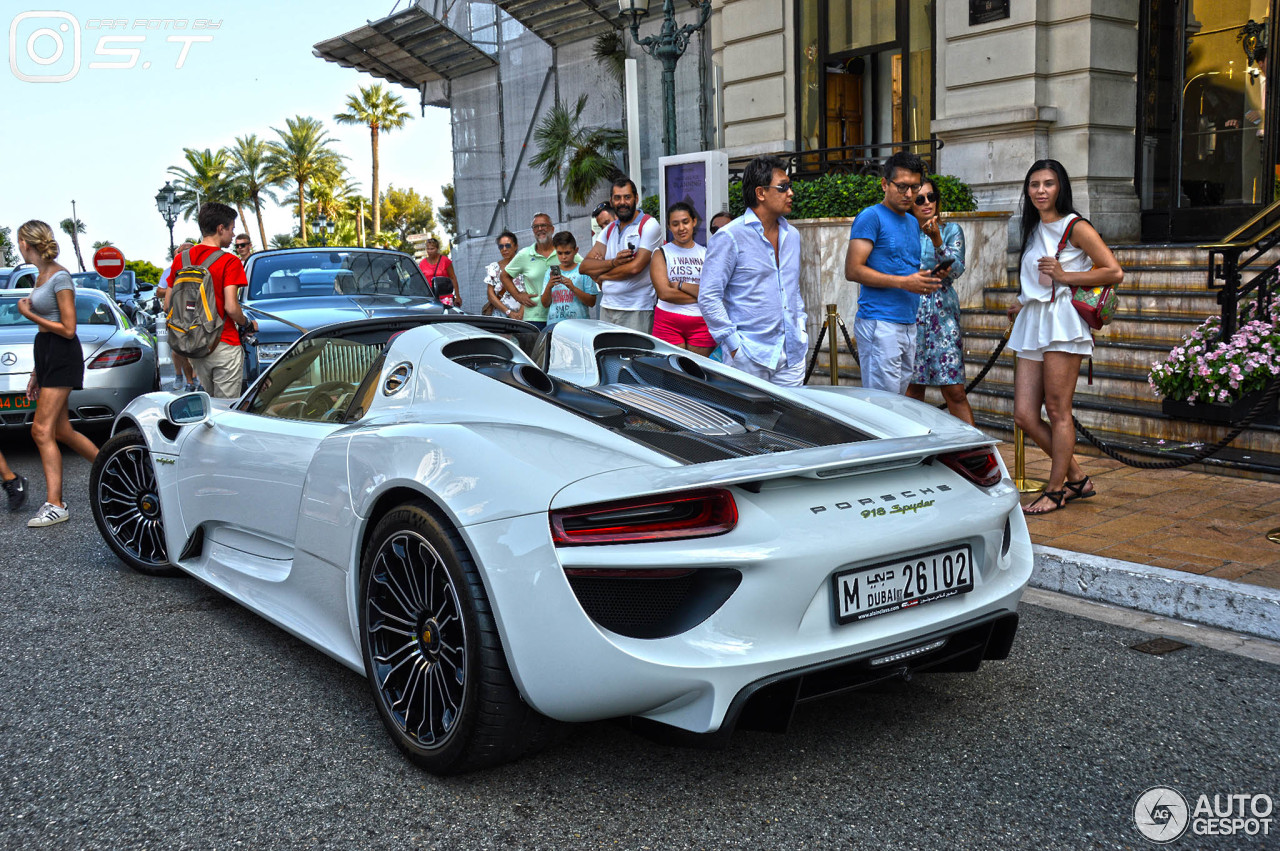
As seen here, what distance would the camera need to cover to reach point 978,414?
28.9ft

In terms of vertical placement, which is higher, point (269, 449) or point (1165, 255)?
point (1165, 255)

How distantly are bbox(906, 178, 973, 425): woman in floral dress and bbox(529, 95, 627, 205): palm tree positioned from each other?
1507cm

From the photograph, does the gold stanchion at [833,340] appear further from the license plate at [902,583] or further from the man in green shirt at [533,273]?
the license plate at [902,583]

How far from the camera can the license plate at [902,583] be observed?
8.86 feet

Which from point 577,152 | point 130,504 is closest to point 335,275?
point 130,504

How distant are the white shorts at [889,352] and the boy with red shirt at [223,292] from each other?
13.1 feet

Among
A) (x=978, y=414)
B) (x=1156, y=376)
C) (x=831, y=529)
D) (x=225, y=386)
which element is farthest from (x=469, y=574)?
(x=978, y=414)

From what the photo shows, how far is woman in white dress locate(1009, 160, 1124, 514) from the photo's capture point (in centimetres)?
539

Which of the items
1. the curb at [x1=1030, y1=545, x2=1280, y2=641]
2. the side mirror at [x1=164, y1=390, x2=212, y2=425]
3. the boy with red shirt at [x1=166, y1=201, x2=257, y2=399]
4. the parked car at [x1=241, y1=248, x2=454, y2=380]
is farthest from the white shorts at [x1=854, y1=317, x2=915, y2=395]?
the parked car at [x1=241, y1=248, x2=454, y2=380]

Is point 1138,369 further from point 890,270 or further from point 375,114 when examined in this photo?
point 375,114

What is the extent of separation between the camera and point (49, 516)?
254 inches

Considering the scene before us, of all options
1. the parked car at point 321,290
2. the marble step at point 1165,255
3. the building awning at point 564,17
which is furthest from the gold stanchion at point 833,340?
the building awning at point 564,17

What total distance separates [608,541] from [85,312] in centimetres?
919

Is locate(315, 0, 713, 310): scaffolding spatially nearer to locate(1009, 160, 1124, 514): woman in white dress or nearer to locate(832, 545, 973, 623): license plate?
locate(1009, 160, 1124, 514): woman in white dress
